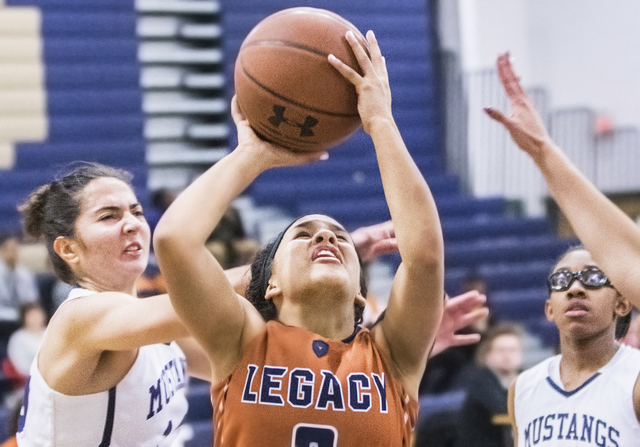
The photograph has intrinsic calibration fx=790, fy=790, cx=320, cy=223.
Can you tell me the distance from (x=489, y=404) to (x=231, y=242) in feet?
8.14

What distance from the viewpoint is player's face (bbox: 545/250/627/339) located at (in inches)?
98.5

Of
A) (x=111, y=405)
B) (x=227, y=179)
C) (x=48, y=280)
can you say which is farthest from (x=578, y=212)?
(x=48, y=280)

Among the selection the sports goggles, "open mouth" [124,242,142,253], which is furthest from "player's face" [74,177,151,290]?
the sports goggles

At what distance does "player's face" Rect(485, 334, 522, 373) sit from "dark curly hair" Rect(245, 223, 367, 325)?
257 centimetres

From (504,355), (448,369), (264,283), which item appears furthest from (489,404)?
(264,283)

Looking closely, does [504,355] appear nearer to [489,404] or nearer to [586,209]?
[489,404]

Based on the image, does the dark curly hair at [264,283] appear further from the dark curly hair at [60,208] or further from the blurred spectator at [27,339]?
the blurred spectator at [27,339]

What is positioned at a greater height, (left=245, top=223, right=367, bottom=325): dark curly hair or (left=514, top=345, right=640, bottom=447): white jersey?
(left=245, top=223, right=367, bottom=325): dark curly hair

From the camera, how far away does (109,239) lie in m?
2.35

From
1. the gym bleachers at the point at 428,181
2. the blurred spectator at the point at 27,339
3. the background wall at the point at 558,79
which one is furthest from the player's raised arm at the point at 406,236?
the background wall at the point at 558,79

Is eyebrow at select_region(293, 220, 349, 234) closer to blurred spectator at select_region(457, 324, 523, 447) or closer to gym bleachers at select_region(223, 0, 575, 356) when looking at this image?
blurred spectator at select_region(457, 324, 523, 447)

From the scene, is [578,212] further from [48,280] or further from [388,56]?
[388,56]

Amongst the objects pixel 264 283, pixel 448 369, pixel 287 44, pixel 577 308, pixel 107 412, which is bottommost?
pixel 448 369

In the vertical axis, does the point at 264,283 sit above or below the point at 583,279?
above
